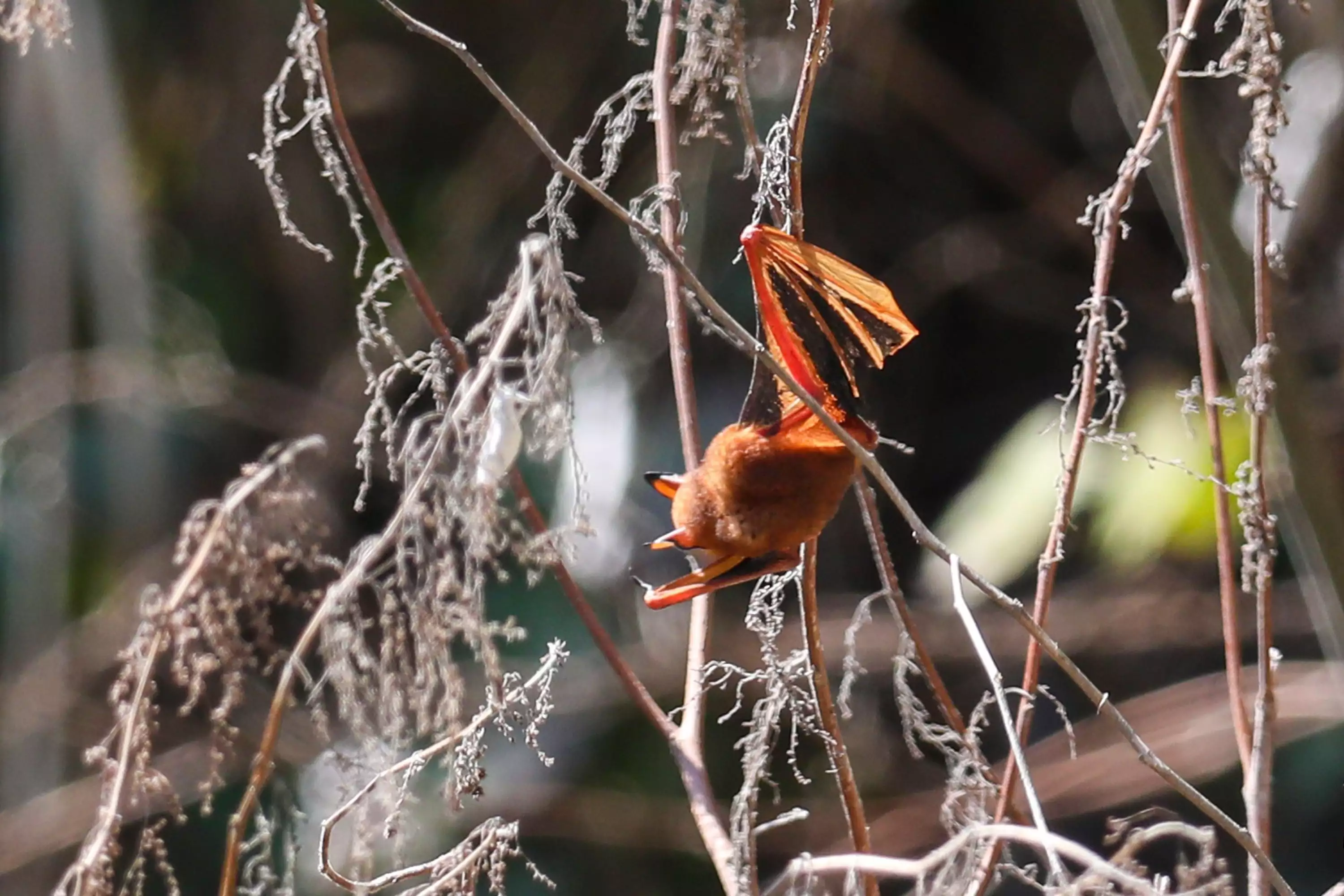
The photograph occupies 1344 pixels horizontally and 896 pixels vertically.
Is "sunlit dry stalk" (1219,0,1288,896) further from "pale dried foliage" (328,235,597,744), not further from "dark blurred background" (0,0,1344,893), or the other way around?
"dark blurred background" (0,0,1344,893)

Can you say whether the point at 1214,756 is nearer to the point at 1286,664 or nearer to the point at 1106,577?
the point at 1286,664

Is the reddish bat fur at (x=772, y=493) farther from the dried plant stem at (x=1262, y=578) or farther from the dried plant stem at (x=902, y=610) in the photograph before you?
the dried plant stem at (x=1262, y=578)

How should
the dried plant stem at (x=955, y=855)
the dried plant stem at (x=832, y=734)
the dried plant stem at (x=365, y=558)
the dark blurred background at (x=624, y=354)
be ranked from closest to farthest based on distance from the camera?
the dried plant stem at (x=955, y=855), the dried plant stem at (x=365, y=558), the dried plant stem at (x=832, y=734), the dark blurred background at (x=624, y=354)

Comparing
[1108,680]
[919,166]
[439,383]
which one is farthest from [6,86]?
[1108,680]

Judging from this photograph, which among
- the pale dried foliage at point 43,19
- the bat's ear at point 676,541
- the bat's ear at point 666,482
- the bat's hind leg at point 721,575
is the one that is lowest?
the bat's hind leg at point 721,575

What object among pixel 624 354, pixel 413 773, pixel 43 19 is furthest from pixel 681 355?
pixel 624 354

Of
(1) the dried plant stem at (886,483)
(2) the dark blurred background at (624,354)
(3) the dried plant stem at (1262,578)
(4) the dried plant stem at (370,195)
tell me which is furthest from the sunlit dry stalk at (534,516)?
(2) the dark blurred background at (624,354)

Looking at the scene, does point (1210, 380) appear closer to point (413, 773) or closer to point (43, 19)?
point (413, 773)
